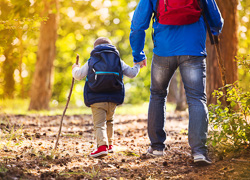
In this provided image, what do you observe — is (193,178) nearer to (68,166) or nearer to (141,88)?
(68,166)

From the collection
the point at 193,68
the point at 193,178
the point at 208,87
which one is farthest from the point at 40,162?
the point at 208,87

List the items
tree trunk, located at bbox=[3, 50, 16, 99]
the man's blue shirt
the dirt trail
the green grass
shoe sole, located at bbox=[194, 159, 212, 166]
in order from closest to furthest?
the dirt trail
shoe sole, located at bbox=[194, 159, 212, 166]
the man's blue shirt
the green grass
tree trunk, located at bbox=[3, 50, 16, 99]

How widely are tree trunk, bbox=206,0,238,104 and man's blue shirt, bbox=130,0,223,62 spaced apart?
8.36 ft

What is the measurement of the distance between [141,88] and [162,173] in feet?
70.7

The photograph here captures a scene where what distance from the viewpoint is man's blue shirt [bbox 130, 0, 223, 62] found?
3432 millimetres

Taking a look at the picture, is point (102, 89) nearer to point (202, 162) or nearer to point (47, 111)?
point (202, 162)

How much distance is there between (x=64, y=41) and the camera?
68.4 ft

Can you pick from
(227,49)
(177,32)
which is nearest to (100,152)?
(177,32)

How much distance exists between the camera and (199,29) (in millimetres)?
3469

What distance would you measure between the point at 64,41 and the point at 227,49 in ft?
52.7

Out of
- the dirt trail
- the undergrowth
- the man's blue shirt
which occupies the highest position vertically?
the man's blue shirt

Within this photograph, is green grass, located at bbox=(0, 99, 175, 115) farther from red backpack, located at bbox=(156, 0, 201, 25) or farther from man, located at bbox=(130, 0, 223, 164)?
red backpack, located at bbox=(156, 0, 201, 25)

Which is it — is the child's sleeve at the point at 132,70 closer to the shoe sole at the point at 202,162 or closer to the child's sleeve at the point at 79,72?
the child's sleeve at the point at 79,72

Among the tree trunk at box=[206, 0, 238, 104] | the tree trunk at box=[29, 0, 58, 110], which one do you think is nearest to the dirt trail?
the tree trunk at box=[206, 0, 238, 104]
